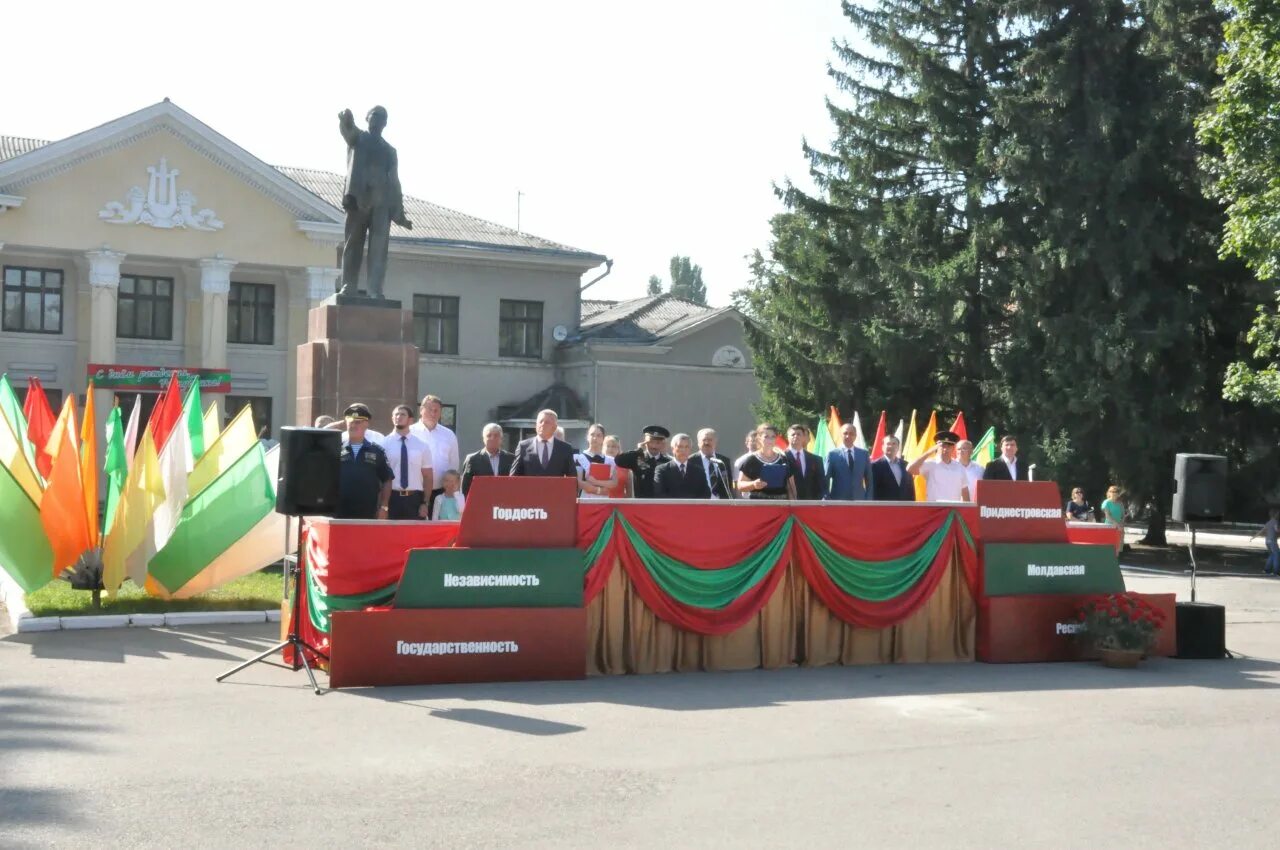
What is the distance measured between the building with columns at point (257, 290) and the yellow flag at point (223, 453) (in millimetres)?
24570

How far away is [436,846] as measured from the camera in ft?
19.7

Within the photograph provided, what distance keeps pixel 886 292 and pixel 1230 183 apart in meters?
8.15

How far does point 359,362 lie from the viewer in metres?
16.0

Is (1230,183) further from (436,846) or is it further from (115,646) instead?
(436,846)

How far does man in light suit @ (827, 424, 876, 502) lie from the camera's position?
15.1 m

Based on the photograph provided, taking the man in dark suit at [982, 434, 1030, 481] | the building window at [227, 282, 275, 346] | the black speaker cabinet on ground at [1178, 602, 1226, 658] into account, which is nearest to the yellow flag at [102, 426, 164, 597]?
the man in dark suit at [982, 434, 1030, 481]

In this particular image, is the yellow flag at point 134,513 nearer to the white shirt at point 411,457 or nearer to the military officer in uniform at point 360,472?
the white shirt at point 411,457

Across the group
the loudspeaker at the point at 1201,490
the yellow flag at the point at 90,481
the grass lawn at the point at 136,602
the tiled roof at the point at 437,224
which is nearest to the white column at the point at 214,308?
the tiled roof at the point at 437,224

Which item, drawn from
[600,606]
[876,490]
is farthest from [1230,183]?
[600,606]

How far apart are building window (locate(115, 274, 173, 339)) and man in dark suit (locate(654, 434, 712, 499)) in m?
31.4

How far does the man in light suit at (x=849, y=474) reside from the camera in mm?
15094

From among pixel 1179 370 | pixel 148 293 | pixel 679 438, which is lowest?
pixel 679 438

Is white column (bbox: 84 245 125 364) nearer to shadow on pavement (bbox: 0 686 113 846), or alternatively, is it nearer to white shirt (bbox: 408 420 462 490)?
white shirt (bbox: 408 420 462 490)

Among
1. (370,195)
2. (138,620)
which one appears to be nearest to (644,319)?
(370,195)
